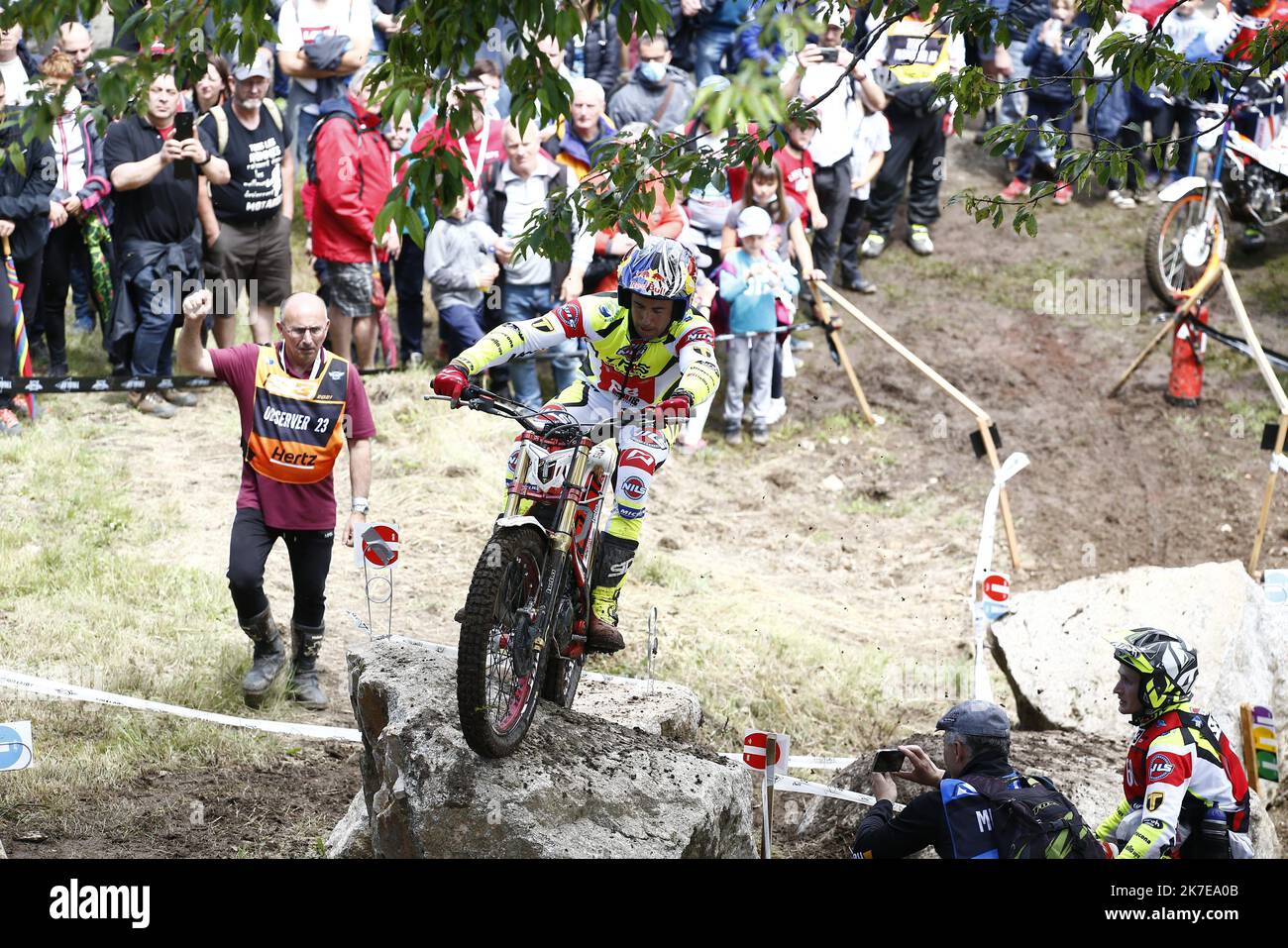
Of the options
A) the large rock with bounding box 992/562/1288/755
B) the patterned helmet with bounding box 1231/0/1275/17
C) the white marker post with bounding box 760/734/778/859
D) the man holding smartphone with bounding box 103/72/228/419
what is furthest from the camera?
the patterned helmet with bounding box 1231/0/1275/17

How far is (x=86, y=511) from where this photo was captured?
964 centimetres

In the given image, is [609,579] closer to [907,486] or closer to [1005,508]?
[1005,508]

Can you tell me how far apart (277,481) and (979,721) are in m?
3.67

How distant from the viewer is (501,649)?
5469 mm

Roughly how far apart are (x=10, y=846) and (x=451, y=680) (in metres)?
1.94

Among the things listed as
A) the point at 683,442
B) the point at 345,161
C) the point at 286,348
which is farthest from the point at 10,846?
the point at 683,442

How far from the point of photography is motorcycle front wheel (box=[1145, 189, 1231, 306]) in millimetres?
13930

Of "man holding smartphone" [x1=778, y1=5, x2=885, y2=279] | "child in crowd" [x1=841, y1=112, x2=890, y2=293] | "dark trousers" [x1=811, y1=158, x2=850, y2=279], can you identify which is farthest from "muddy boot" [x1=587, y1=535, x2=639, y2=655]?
"child in crowd" [x1=841, y1=112, x2=890, y2=293]

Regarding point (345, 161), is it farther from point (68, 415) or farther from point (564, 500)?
point (564, 500)

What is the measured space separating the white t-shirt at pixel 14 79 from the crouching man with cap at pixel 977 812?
800cm

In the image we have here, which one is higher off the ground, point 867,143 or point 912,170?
point 867,143

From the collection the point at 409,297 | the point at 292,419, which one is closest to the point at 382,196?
the point at 409,297

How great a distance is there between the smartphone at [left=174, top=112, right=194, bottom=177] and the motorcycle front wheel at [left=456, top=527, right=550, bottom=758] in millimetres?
6065

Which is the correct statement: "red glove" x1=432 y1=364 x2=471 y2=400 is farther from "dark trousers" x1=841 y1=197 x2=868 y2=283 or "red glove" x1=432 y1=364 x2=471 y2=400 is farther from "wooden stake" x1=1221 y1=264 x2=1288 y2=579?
"dark trousers" x1=841 y1=197 x2=868 y2=283
